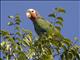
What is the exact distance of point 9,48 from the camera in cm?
273

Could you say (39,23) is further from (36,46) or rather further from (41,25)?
Answer: (36,46)

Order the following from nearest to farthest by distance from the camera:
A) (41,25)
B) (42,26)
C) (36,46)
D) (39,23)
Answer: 1. (36,46)
2. (42,26)
3. (41,25)
4. (39,23)

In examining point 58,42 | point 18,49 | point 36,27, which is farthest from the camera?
point 36,27

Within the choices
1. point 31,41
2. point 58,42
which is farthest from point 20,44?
point 58,42

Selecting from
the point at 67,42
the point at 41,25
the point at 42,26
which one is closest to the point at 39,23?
the point at 41,25

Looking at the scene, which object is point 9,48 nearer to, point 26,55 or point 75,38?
point 26,55

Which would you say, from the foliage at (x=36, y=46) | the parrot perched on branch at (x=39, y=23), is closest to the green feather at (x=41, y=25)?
the parrot perched on branch at (x=39, y=23)

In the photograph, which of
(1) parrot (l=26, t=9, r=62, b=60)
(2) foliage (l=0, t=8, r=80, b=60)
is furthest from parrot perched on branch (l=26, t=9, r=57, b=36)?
(2) foliage (l=0, t=8, r=80, b=60)

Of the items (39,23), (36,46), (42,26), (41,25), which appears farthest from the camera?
(39,23)

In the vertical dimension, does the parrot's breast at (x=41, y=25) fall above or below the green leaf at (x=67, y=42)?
below

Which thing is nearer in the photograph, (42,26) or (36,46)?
(36,46)

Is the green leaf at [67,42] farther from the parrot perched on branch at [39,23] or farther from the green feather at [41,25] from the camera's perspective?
the green feather at [41,25]

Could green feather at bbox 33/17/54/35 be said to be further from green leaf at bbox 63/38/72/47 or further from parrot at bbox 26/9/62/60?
green leaf at bbox 63/38/72/47

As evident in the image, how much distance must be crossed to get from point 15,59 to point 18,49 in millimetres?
108
